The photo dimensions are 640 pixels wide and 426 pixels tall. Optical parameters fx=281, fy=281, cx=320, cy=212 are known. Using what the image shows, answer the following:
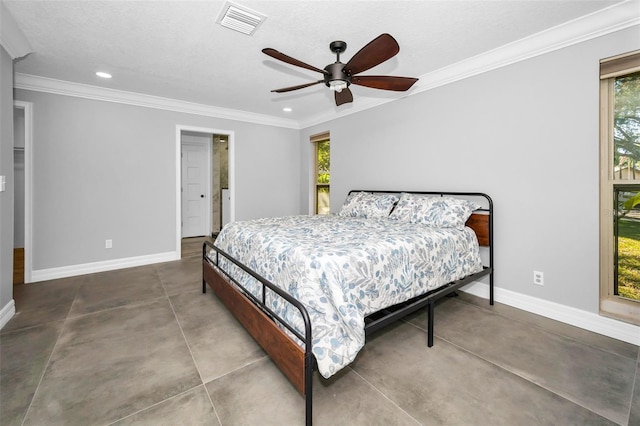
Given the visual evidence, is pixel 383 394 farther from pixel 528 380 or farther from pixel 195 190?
pixel 195 190

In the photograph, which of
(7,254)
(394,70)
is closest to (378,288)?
(394,70)

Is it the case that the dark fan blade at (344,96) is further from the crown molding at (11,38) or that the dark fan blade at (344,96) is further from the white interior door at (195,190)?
the white interior door at (195,190)

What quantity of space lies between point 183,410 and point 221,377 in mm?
281

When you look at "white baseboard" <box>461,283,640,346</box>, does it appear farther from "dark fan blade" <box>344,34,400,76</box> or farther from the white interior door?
the white interior door

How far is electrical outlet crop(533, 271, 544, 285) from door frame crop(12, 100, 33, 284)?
555 cm

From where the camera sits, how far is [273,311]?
1.81 metres

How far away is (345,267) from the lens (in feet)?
5.45

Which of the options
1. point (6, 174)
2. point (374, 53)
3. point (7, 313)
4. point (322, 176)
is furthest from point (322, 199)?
point (7, 313)

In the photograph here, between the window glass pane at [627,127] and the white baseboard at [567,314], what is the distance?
1.13 m

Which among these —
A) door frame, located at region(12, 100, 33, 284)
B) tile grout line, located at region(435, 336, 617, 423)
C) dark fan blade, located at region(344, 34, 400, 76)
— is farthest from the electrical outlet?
door frame, located at region(12, 100, 33, 284)

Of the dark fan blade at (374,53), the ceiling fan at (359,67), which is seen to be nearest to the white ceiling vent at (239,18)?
the ceiling fan at (359,67)

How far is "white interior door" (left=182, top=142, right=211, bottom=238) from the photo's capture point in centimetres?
614

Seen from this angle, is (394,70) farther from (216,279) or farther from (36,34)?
(36,34)

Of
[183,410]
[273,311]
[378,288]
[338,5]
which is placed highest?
[338,5]
